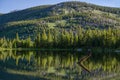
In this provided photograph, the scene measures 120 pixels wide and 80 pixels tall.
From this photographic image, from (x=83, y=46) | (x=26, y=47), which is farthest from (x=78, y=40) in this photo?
(x=26, y=47)

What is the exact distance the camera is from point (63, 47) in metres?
177

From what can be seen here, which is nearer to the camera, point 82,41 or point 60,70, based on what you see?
point 60,70

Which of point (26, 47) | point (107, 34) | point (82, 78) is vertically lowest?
point (26, 47)

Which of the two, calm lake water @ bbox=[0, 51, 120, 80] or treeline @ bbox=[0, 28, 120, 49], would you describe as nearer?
calm lake water @ bbox=[0, 51, 120, 80]

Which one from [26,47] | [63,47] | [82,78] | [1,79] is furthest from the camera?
[26,47]

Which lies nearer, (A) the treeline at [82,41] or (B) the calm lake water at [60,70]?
(B) the calm lake water at [60,70]

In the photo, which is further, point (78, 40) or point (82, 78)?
point (78, 40)

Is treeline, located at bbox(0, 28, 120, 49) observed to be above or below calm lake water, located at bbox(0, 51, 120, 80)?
below

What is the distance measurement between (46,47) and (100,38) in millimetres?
32120

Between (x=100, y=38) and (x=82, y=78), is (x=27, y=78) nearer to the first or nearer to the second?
(x=82, y=78)

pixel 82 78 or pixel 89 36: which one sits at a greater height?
pixel 82 78

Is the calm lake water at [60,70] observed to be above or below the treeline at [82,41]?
above

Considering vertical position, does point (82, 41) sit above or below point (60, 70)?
below

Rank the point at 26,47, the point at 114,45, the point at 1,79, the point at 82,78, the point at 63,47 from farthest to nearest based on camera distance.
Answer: the point at 26,47
the point at 63,47
the point at 114,45
the point at 82,78
the point at 1,79
